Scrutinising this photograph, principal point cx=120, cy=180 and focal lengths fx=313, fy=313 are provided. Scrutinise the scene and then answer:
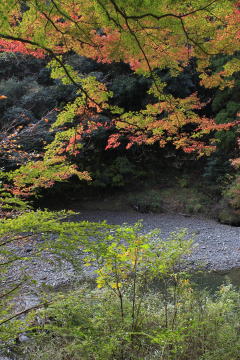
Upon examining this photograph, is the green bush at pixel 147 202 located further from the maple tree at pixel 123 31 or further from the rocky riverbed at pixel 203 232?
the maple tree at pixel 123 31

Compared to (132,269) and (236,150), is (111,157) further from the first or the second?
(132,269)

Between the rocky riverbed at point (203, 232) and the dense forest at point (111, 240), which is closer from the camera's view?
the dense forest at point (111, 240)

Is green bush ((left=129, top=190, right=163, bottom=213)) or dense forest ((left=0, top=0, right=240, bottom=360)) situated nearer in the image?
dense forest ((left=0, top=0, right=240, bottom=360))

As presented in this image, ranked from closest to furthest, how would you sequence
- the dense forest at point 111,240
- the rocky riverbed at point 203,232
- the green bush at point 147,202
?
the dense forest at point 111,240 < the rocky riverbed at point 203,232 < the green bush at point 147,202

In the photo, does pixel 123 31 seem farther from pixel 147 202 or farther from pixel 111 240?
pixel 147 202

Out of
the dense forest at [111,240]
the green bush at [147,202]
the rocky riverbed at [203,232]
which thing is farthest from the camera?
the green bush at [147,202]

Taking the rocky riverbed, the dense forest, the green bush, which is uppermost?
the dense forest

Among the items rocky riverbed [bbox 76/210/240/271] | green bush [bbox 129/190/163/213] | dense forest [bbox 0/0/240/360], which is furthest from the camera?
green bush [bbox 129/190/163/213]

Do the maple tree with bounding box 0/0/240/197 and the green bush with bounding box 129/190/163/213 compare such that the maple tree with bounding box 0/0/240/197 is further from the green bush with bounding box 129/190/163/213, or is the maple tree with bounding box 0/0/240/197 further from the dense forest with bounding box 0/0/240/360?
the green bush with bounding box 129/190/163/213

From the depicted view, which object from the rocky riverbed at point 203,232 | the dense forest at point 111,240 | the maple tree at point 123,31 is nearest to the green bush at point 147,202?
the rocky riverbed at point 203,232

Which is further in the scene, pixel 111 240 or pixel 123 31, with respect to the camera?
pixel 123 31

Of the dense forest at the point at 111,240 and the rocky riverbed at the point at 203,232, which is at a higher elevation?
the dense forest at the point at 111,240

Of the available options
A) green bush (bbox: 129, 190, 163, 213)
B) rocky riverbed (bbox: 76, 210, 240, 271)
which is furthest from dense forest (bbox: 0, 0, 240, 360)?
green bush (bbox: 129, 190, 163, 213)

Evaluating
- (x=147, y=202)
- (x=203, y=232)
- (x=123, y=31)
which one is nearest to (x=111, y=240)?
(x=123, y=31)
